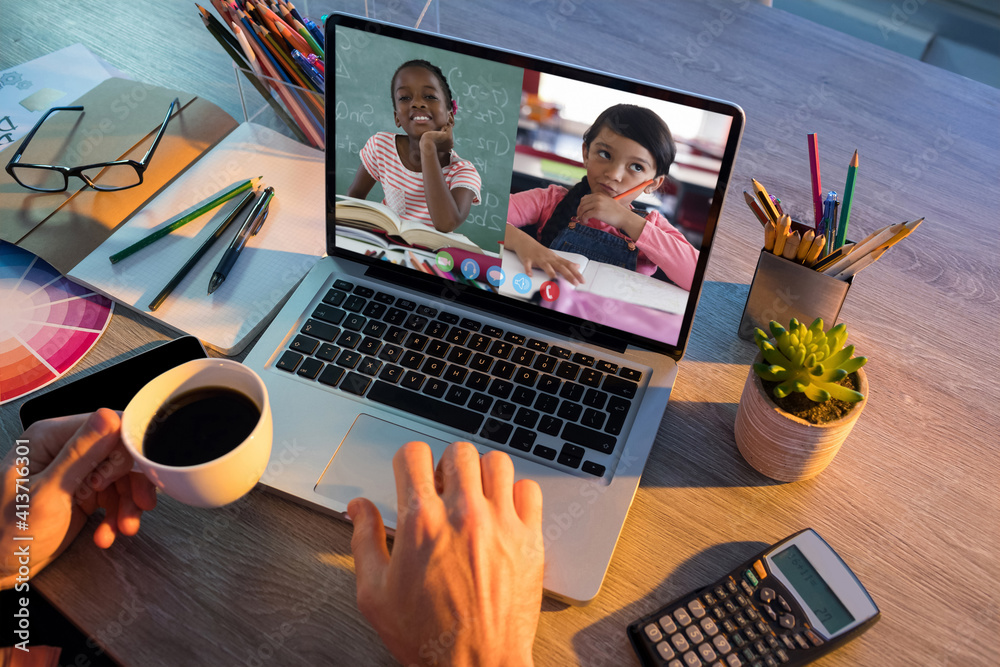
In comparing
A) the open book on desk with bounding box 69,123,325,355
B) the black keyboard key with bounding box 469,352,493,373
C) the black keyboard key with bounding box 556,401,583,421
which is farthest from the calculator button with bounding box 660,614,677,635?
the open book on desk with bounding box 69,123,325,355

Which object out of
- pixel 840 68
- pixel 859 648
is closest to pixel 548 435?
pixel 859 648

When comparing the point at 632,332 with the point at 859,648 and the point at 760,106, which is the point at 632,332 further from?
the point at 760,106

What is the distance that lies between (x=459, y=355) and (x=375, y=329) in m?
0.11

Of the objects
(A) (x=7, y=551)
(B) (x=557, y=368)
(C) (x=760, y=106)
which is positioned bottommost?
(A) (x=7, y=551)

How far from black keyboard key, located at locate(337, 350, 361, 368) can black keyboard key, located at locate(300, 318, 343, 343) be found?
1.1 inches

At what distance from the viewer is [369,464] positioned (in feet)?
2.51

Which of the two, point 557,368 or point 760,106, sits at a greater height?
point 760,106

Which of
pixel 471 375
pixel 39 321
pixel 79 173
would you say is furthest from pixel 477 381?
pixel 79 173

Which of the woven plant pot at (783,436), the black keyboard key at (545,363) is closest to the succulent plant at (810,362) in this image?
the woven plant pot at (783,436)

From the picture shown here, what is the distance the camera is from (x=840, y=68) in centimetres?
132

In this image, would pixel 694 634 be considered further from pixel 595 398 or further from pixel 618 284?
pixel 618 284

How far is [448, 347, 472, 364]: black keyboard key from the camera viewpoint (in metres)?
0.84

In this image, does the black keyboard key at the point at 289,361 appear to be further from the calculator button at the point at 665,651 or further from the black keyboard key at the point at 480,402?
the calculator button at the point at 665,651

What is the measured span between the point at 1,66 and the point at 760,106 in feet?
4.38
